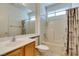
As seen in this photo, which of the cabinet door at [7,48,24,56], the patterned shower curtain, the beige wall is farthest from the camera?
the patterned shower curtain

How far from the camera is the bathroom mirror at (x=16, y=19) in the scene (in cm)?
140

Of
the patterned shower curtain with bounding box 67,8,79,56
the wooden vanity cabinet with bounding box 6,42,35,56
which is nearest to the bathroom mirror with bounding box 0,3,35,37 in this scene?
the wooden vanity cabinet with bounding box 6,42,35,56

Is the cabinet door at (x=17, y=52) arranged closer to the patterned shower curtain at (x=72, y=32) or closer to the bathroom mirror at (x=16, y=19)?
the bathroom mirror at (x=16, y=19)

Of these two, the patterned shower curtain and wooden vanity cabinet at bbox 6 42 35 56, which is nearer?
wooden vanity cabinet at bbox 6 42 35 56

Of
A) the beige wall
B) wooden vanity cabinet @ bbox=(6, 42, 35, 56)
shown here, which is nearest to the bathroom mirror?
the beige wall

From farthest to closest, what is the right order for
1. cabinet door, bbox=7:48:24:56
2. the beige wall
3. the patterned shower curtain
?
the patterned shower curtain < the beige wall < cabinet door, bbox=7:48:24:56

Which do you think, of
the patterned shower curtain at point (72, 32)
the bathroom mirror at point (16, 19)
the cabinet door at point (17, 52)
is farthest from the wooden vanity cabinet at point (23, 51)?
the patterned shower curtain at point (72, 32)

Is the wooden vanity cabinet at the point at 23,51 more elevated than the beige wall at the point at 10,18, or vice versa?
the beige wall at the point at 10,18

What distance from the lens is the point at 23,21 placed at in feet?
5.22

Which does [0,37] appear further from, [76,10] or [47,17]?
[76,10]

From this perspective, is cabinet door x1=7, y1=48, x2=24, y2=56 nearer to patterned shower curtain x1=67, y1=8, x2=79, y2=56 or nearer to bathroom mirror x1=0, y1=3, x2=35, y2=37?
bathroom mirror x1=0, y1=3, x2=35, y2=37

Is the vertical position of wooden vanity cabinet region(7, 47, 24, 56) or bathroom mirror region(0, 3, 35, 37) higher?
bathroom mirror region(0, 3, 35, 37)

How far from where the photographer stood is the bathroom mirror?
1.40 metres

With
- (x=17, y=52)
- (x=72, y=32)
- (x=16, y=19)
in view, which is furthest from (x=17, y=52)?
(x=72, y=32)
